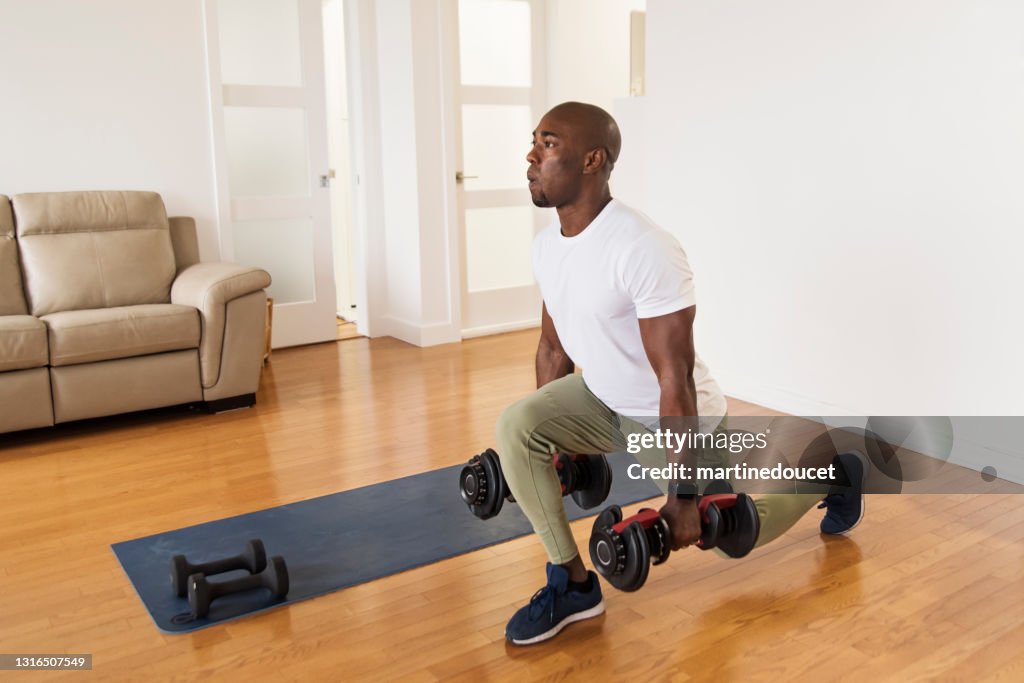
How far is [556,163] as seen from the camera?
2109 mm

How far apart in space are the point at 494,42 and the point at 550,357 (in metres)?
3.64

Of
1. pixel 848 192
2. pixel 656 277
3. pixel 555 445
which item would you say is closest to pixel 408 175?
pixel 848 192

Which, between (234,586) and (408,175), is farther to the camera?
(408,175)

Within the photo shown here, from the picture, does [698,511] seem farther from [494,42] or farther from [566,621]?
[494,42]

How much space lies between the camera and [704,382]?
2.20 metres

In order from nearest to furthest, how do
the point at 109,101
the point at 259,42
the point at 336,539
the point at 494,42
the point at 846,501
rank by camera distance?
the point at 846,501
the point at 336,539
the point at 109,101
the point at 259,42
the point at 494,42

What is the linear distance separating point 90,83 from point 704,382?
3706mm

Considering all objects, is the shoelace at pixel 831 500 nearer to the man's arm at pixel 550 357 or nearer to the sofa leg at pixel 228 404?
the man's arm at pixel 550 357

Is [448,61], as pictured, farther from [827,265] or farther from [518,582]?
[518,582]

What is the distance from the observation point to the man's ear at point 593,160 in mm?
2111

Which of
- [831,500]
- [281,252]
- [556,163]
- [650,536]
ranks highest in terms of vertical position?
[556,163]

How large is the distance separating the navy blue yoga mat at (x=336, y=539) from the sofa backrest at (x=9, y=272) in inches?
72.1

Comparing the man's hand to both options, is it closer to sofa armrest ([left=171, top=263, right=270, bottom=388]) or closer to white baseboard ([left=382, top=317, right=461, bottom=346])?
sofa armrest ([left=171, top=263, right=270, bottom=388])

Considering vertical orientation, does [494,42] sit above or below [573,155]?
above
